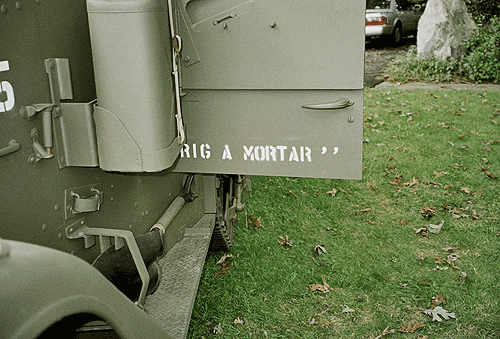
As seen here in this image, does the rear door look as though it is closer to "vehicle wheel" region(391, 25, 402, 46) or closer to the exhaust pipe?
the exhaust pipe

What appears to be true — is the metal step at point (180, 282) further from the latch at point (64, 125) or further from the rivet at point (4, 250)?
the rivet at point (4, 250)

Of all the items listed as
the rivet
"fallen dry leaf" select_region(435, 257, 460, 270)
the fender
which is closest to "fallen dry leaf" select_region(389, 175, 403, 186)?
"fallen dry leaf" select_region(435, 257, 460, 270)

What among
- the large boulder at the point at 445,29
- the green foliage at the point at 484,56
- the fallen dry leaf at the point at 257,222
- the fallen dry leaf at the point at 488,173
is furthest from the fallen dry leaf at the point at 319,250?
the large boulder at the point at 445,29

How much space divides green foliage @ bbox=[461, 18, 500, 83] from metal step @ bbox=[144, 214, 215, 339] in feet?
28.2

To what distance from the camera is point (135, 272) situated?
103 inches

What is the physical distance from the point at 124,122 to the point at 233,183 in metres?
2.04

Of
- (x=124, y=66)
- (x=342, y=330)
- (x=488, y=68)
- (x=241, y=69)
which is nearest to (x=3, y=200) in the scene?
(x=124, y=66)

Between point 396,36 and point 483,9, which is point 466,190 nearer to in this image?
point 483,9

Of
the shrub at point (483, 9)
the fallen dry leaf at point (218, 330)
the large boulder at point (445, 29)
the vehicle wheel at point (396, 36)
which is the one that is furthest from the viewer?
the vehicle wheel at point (396, 36)

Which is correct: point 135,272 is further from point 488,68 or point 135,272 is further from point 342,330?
point 488,68

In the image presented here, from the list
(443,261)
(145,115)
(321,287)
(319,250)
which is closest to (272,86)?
(145,115)

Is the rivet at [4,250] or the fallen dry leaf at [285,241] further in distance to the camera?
the fallen dry leaf at [285,241]

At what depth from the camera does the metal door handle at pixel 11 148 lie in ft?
6.35

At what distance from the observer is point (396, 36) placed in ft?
57.1
